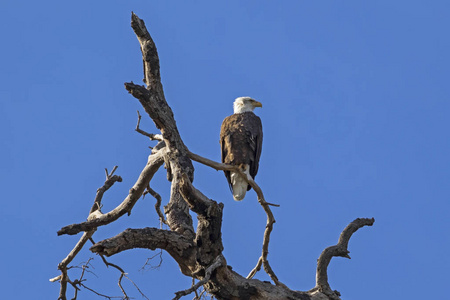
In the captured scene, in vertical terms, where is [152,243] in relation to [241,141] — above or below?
below

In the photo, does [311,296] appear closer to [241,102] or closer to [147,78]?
[147,78]

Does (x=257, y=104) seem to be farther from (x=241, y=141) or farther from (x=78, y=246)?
(x=78, y=246)

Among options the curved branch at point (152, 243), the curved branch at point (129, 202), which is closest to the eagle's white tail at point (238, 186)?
the curved branch at point (129, 202)

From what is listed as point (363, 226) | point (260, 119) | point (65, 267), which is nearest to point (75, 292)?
point (65, 267)

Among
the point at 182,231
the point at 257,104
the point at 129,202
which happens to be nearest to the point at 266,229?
the point at 182,231

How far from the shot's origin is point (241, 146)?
24.4 ft

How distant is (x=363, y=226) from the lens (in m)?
5.82

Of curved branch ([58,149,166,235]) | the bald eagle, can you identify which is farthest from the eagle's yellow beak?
curved branch ([58,149,166,235])

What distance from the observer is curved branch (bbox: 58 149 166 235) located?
15.1 feet

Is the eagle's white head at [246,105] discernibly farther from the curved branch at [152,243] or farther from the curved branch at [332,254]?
the curved branch at [152,243]

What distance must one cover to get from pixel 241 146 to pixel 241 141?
0.06m

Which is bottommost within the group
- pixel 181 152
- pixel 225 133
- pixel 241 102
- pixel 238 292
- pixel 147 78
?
pixel 238 292

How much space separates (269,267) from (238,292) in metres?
0.75

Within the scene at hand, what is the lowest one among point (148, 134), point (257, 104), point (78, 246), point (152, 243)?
point (152, 243)
